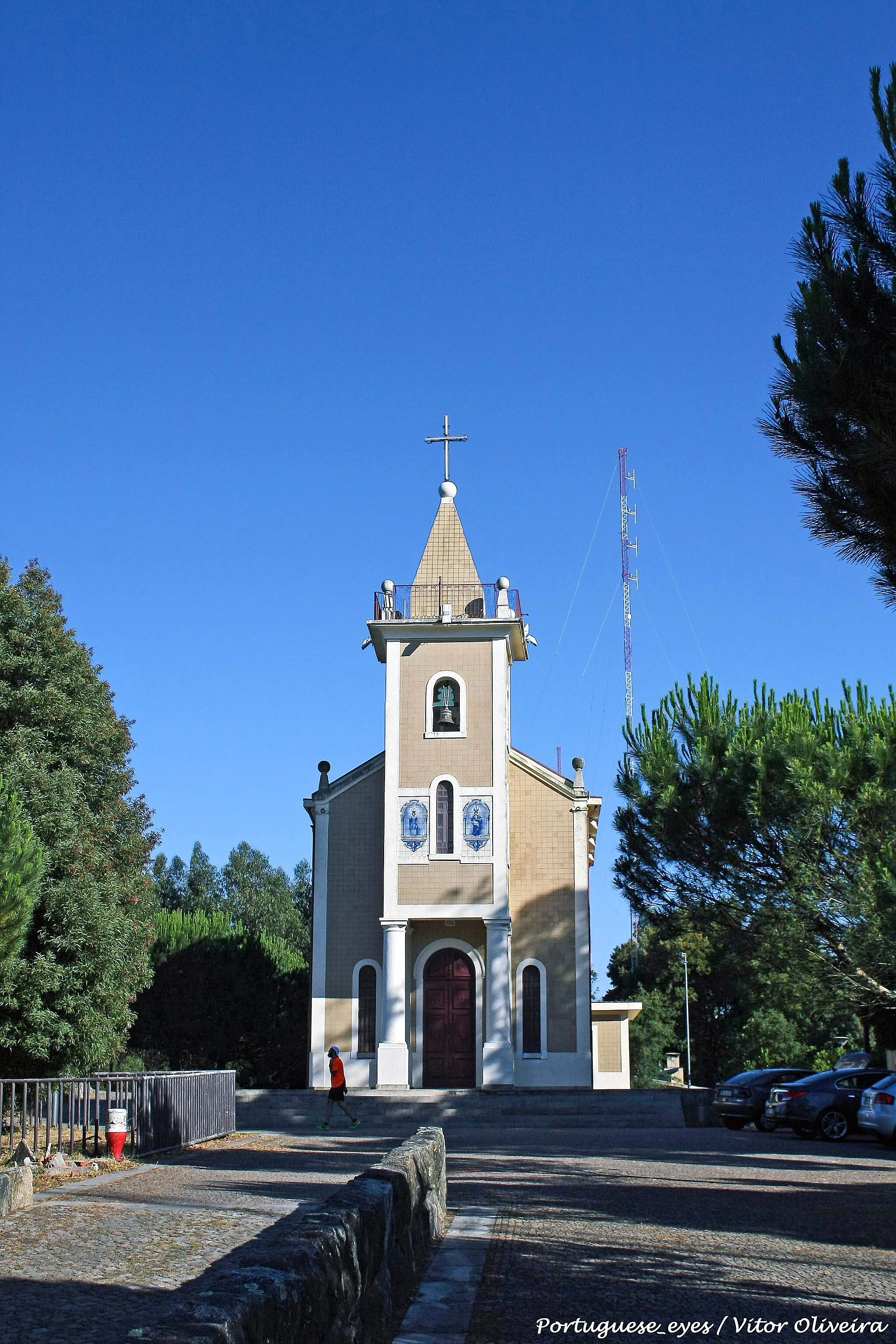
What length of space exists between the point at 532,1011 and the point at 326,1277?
82.6 feet

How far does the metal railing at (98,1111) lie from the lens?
1365cm

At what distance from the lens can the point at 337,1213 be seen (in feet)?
19.0

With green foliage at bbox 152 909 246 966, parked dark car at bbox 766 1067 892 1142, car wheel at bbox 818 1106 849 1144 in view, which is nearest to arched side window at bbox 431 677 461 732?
green foliage at bbox 152 909 246 966

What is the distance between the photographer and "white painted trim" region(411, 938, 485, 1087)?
2881 centimetres

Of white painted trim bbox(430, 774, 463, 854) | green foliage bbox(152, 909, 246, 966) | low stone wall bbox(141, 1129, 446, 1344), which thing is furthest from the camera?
green foliage bbox(152, 909, 246, 966)

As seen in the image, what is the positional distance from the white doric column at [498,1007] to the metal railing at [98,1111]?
1071cm

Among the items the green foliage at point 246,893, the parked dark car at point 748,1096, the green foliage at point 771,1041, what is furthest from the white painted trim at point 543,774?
the green foliage at point 246,893

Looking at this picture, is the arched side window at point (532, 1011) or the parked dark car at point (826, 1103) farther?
the arched side window at point (532, 1011)

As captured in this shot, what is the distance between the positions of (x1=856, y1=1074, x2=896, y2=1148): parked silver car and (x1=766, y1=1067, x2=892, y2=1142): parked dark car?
53.9 inches

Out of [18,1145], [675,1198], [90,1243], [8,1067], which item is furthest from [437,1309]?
[8,1067]

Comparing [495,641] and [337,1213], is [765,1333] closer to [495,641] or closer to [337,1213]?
[337,1213]

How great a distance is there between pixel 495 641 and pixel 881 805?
33.8 feet

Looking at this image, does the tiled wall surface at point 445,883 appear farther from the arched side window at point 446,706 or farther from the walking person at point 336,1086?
the walking person at point 336,1086

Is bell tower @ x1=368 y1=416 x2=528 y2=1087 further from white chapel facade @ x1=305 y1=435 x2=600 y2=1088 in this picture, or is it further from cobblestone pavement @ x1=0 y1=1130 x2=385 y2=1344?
cobblestone pavement @ x1=0 y1=1130 x2=385 y2=1344
